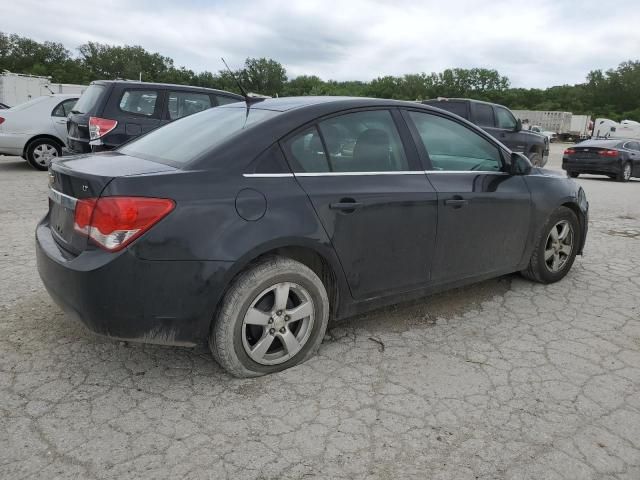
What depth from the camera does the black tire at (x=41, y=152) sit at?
34.4 feet

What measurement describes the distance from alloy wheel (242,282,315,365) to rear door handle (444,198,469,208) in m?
1.16

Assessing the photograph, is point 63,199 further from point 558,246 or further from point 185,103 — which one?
point 185,103

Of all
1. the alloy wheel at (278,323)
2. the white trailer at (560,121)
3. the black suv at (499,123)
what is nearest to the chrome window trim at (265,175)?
the alloy wheel at (278,323)

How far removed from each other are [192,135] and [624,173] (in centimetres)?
1536

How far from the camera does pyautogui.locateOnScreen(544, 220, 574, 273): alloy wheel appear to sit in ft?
14.3

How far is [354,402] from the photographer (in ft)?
8.54

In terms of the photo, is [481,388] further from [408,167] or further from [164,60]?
[164,60]

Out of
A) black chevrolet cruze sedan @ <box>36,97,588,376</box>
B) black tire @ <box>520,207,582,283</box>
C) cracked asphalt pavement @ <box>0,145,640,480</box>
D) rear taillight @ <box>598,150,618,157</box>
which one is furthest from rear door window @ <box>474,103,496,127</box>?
cracked asphalt pavement @ <box>0,145,640,480</box>

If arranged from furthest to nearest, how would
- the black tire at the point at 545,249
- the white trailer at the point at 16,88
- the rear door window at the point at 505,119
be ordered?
the white trailer at the point at 16,88
the rear door window at the point at 505,119
the black tire at the point at 545,249

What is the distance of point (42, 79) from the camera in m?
28.3

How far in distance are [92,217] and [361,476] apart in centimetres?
164

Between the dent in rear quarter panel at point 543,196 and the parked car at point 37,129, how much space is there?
30.5 ft

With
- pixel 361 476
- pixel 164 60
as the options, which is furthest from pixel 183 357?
pixel 164 60

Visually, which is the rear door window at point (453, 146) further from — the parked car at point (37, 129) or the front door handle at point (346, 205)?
the parked car at point (37, 129)
